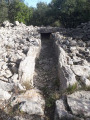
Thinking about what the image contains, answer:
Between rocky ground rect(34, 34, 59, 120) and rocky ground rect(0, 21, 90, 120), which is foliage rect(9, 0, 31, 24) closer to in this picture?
rocky ground rect(34, 34, 59, 120)

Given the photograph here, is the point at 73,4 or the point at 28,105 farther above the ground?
the point at 73,4

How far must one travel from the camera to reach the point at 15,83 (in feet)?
14.3

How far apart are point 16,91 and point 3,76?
1.03m

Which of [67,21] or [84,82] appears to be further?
[67,21]

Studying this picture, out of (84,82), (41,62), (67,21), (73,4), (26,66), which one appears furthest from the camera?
(67,21)

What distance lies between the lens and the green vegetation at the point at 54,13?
1861 cm

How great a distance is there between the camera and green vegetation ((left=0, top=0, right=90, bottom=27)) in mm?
18609

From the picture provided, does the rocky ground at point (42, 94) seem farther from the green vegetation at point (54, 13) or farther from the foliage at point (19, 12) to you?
the foliage at point (19, 12)

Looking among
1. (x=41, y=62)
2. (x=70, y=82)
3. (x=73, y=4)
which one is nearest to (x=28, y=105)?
(x=70, y=82)

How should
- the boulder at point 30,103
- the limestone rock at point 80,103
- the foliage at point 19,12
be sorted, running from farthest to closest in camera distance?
1. the foliage at point 19,12
2. the boulder at point 30,103
3. the limestone rock at point 80,103

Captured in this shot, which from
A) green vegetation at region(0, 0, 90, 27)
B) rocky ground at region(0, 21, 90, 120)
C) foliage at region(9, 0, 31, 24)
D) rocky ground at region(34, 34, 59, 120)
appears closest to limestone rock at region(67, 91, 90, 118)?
rocky ground at region(0, 21, 90, 120)

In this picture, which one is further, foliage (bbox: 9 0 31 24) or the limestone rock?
foliage (bbox: 9 0 31 24)

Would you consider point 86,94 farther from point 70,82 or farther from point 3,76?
point 3,76

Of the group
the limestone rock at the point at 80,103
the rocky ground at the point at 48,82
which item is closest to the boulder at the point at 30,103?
the rocky ground at the point at 48,82
